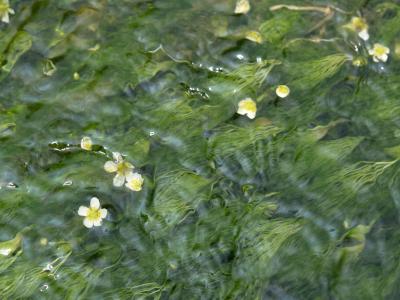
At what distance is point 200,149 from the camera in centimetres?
206

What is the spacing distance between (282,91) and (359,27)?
17.0 inches

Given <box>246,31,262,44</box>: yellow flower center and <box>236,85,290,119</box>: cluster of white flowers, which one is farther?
<box>246,31,262,44</box>: yellow flower center

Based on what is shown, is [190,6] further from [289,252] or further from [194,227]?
[289,252]

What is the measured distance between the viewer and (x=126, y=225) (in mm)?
1952

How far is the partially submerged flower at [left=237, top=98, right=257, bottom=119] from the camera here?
211cm


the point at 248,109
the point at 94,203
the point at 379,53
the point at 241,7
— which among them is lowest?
the point at 94,203

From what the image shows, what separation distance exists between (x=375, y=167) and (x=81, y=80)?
1124 millimetres

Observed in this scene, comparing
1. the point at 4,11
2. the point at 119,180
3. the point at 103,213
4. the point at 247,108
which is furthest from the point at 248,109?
the point at 4,11

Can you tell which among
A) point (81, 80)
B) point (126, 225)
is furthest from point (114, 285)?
point (81, 80)

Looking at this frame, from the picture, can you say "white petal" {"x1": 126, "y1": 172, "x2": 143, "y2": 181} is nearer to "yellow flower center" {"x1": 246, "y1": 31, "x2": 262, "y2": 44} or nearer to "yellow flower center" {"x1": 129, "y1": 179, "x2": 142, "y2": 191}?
"yellow flower center" {"x1": 129, "y1": 179, "x2": 142, "y2": 191}

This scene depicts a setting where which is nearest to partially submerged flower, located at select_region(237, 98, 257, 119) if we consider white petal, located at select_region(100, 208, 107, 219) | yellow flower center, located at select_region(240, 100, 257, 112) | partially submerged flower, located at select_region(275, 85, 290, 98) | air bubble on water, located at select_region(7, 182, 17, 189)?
yellow flower center, located at select_region(240, 100, 257, 112)

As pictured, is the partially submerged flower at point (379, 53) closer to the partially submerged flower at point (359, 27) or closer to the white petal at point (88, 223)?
the partially submerged flower at point (359, 27)

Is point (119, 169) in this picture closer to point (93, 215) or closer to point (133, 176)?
point (133, 176)

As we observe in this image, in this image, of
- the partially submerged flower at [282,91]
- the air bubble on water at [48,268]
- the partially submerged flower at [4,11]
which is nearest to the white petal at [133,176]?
the air bubble on water at [48,268]
